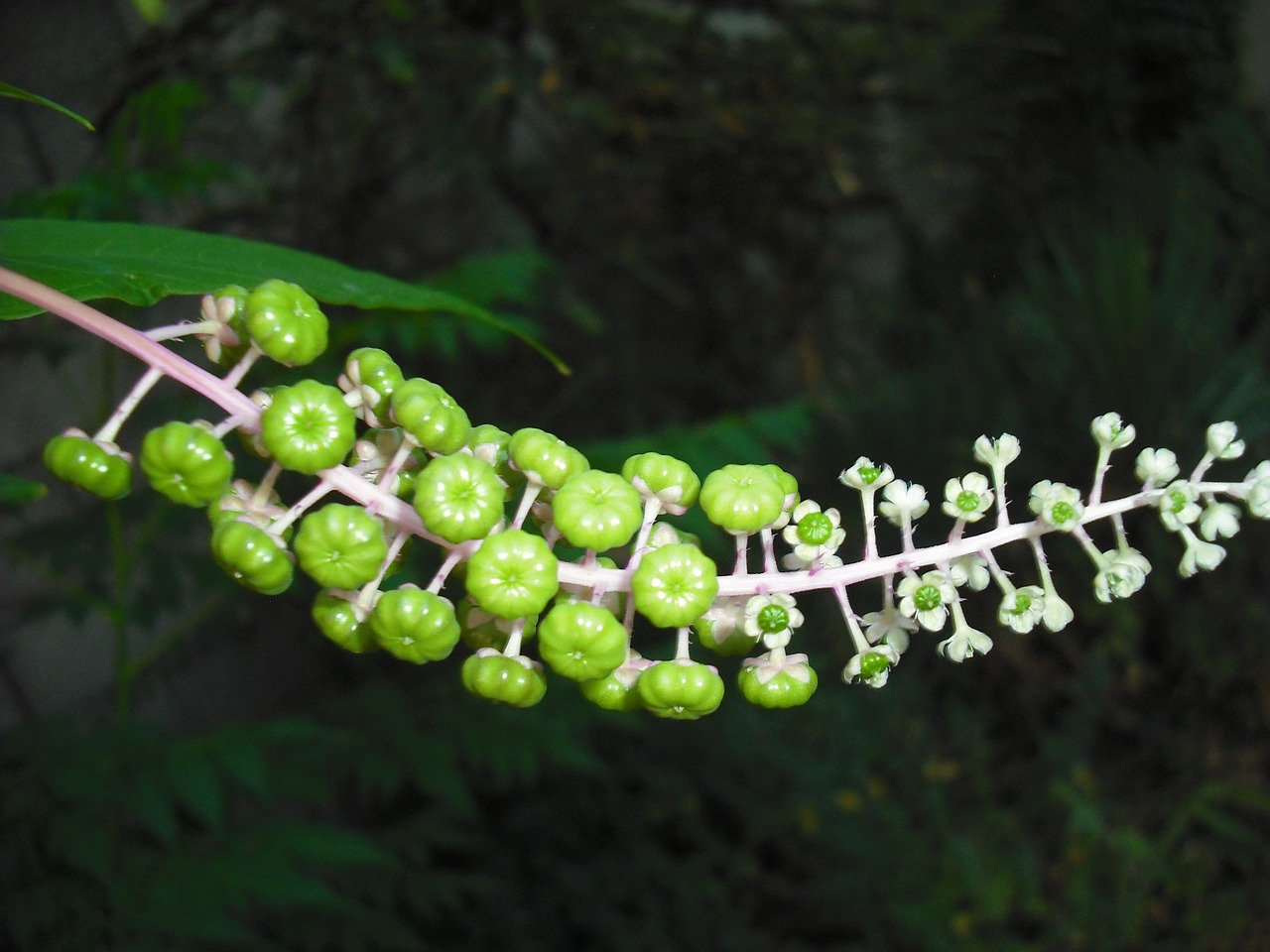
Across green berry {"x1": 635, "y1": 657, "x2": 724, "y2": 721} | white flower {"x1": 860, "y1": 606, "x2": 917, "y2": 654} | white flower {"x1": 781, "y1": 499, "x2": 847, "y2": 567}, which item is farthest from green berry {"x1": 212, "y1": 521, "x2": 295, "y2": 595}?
white flower {"x1": 860, "y1": 606, "x2": 917, "y2": 654}

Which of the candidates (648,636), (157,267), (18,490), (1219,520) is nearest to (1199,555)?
(1219,520)

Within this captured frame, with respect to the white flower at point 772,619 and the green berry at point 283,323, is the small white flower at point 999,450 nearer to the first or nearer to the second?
the white flower at point 772,619

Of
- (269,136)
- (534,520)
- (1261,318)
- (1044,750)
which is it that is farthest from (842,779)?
(269,136)

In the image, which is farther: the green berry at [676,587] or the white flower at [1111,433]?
the white flower at [1111,433]

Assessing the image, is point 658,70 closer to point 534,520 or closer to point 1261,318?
point 1261,318

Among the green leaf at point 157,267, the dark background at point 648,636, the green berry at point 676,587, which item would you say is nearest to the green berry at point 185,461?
the green leaf at point 157,267

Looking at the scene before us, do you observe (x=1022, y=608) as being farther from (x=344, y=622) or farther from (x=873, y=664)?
(x=344, y=622)
